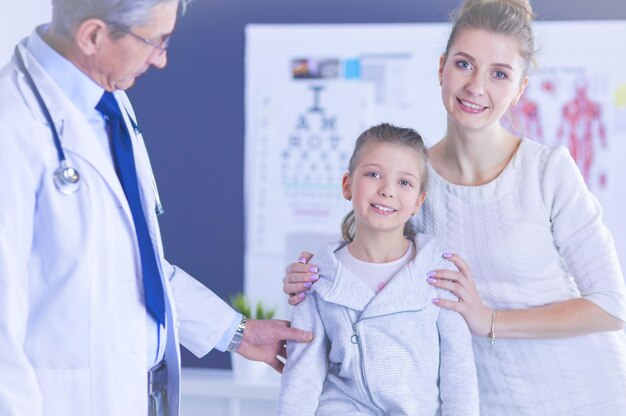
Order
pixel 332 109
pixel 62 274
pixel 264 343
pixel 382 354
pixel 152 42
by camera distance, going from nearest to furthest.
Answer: pixel 62 274
pixel 152 42
pixel 382 354
pixel 264 343
pixel 332 109

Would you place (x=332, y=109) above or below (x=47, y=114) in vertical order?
above

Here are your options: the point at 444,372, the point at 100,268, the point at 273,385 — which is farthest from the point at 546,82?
the point at 100,268

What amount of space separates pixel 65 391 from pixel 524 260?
1.02 meters

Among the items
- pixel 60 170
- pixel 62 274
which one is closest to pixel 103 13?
pixel 60 170

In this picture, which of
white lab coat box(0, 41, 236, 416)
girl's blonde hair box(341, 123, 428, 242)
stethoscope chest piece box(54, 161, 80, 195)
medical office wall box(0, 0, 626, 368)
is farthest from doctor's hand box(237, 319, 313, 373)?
medical office wall box(0, 0, 626, 368)

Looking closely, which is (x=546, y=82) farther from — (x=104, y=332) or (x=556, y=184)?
(x=104, y=332)

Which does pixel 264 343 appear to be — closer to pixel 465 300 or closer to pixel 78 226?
pixel 465 300

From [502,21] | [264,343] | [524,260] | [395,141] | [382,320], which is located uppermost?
[502,21]

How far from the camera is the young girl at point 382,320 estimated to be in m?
1.84

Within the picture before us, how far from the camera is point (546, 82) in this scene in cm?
382

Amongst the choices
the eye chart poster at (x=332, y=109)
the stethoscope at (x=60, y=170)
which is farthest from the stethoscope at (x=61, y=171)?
the eye chart poster at (x=332, y=109)

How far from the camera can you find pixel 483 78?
1999 mm

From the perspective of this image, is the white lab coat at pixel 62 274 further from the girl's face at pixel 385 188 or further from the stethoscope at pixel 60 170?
the girl's face at pixel 385 188

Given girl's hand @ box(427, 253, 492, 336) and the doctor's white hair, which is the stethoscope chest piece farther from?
girl's hand @ box(427, 253, 492, 336)
